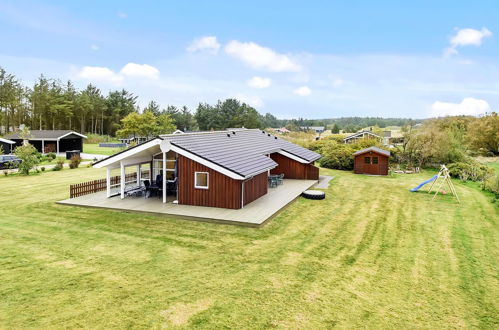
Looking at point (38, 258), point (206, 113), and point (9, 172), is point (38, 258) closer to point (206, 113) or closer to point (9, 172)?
point (9, 172)

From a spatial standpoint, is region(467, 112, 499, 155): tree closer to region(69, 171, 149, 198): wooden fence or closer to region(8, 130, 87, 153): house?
region(69, 171, 149, 198): wooden fence

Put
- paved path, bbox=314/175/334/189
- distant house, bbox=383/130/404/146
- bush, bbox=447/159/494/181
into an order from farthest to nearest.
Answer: distant house, bbox=383/130/404/146 < bush, bbox=447/159/494/181 < paved path, bbox=314/175/334/189

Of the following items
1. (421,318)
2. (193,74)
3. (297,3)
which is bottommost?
(421,318)

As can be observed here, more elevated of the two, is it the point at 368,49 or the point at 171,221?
the point at 368,49

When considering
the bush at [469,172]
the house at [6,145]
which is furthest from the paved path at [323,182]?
the house at [6,145]

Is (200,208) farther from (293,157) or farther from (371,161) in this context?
(371,161)

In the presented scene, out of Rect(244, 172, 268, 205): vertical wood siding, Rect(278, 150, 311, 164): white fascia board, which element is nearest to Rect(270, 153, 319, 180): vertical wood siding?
Rect(278, 150, 311, 164): white fascia board

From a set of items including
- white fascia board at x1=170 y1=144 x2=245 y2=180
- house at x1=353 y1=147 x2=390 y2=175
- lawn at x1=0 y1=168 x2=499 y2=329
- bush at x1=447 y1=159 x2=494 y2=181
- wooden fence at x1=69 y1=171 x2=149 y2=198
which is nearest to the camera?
lawn at x1=0 y1=168 x2=499 y2=329

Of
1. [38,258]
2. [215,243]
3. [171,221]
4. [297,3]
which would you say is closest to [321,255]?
[215,243]
